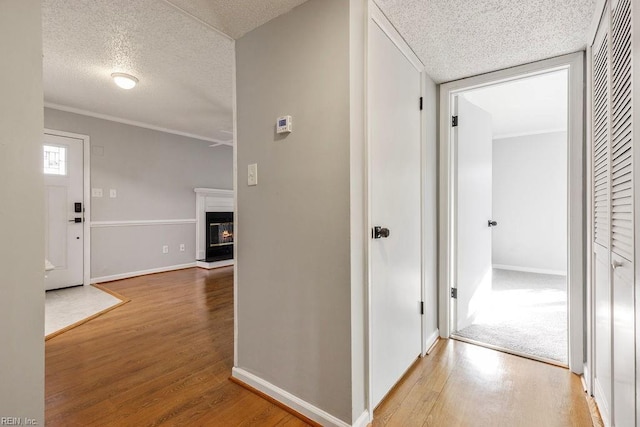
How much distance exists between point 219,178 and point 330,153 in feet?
15.5

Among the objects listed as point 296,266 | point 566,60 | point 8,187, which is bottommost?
point 296,266

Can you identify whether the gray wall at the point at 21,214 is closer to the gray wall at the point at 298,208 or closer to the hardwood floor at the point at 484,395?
the gray wall at the point at 298,208

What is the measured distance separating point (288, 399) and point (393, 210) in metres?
1.18

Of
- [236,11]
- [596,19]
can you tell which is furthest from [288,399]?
[596,19]

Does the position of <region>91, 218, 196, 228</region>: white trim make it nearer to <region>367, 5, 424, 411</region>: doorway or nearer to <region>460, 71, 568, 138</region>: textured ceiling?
<region>367, 5, 424, 411</region>: doorway

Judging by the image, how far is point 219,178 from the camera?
5676 millimetres

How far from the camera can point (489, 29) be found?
168 cm

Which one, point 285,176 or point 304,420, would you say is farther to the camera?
point 285,176

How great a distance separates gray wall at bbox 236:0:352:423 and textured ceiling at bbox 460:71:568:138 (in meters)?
1.59

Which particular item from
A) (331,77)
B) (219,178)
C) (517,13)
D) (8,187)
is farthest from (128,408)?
(219,178)

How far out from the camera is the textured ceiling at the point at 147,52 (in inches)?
66.1

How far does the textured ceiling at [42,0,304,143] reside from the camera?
5.51ft

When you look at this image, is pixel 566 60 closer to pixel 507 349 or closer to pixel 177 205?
pixel 507 349

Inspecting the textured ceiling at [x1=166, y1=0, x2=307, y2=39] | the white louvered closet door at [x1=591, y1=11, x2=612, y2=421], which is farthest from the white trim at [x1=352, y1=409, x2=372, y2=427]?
the textured ceiling at [x1=166, y1=0, x2=307, y2=39]
